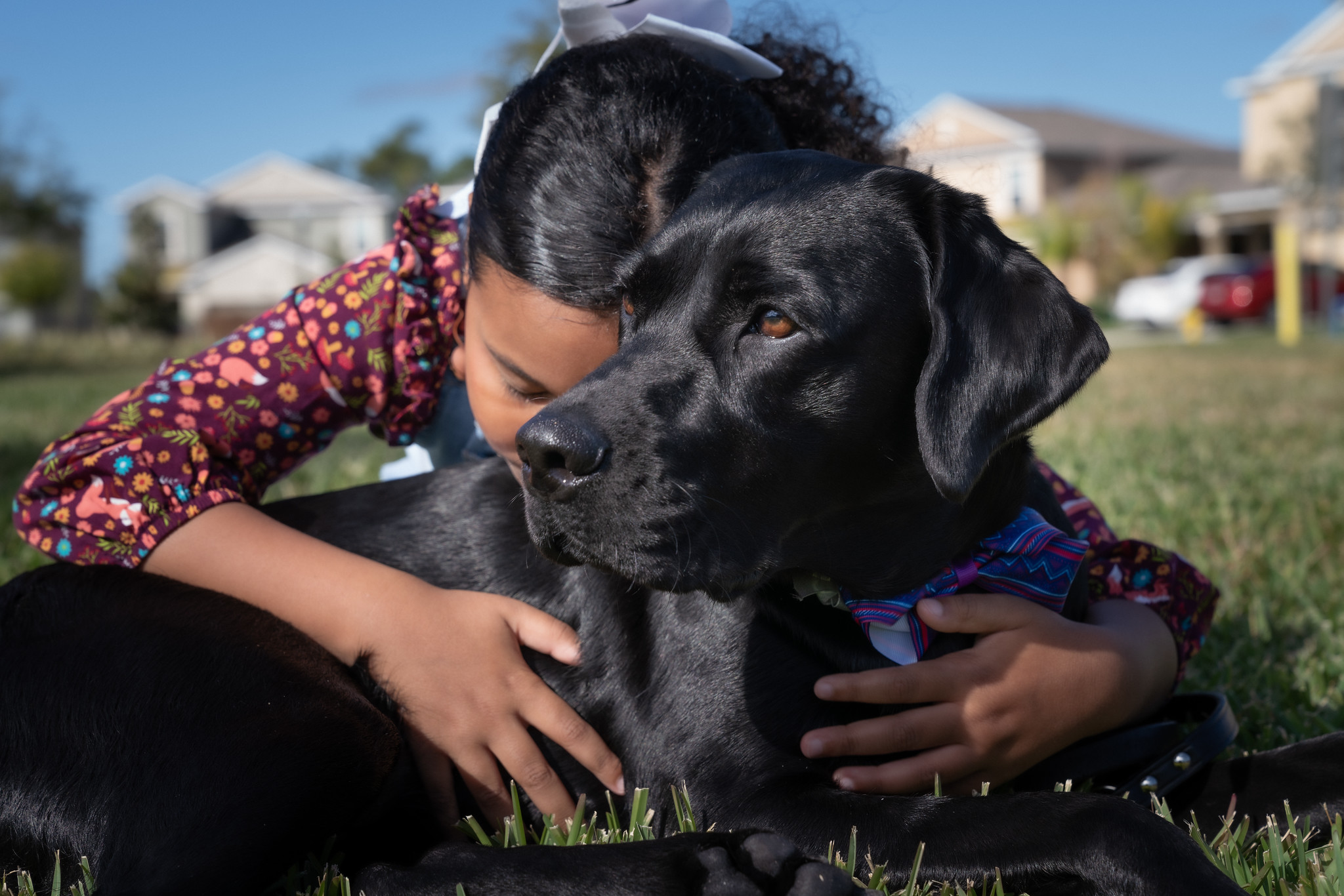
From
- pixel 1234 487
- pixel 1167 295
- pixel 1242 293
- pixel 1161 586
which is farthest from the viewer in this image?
pixel 1167 295

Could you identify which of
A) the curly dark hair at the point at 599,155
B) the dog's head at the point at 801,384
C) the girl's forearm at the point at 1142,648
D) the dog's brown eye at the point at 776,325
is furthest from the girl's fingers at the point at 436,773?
the girl's forearm at the point at 1142,648

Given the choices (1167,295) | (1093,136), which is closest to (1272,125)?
(1093,136)

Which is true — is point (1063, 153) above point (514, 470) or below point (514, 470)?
below

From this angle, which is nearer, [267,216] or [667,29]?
[667,29]

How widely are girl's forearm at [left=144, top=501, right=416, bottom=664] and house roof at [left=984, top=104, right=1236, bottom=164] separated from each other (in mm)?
50710

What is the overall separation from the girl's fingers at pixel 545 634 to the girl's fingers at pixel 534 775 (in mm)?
182

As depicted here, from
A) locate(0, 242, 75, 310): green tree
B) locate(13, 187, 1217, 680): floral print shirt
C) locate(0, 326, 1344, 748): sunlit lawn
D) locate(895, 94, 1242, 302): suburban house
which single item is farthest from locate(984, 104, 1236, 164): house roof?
locate(13, 187, 1217, 680): floral print shirt

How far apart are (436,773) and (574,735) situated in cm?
30

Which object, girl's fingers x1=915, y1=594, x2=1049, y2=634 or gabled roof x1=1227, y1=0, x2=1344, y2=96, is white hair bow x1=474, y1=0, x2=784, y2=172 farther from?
gabled roof x1=1227, y1=0, x2=1344, y2=96

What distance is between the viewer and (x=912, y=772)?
6.27ft

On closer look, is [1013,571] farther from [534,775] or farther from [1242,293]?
[1242,293]

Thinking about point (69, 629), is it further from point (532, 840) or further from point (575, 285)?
point (575, 285)

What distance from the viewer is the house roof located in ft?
163

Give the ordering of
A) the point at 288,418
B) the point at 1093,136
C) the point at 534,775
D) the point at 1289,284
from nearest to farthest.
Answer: the point at 534,775, the point at 288,418, the point at 1289,284, the point at 1093,136
